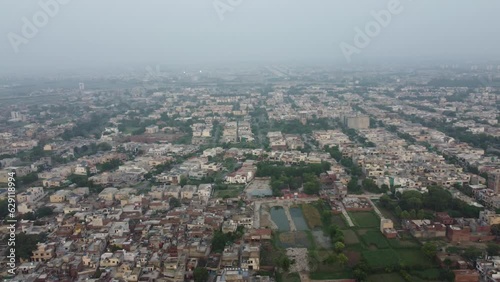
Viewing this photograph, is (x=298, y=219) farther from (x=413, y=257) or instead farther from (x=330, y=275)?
(x=413, y=257)

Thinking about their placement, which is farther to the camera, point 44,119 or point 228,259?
point 44,119

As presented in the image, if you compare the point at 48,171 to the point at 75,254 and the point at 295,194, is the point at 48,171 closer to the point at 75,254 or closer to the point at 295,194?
the point at 75,254

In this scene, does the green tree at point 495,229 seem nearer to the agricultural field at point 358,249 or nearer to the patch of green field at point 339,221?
the agricultural field at point 358,249

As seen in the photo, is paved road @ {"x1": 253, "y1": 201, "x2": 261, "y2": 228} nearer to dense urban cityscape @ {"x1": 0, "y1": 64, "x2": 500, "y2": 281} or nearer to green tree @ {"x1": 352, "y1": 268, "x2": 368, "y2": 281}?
dense urban cityscape @ {"x1": 0, "y1": 64, "x2": 500, "y2": 281}

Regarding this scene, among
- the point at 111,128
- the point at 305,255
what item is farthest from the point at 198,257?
the point at 111,128

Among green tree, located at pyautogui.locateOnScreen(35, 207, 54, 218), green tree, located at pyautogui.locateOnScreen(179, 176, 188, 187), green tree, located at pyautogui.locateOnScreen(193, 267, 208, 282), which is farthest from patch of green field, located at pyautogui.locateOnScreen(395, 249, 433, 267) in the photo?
green tree, located at pyautogui.locateOnScreen(35, 207, 54, 218)

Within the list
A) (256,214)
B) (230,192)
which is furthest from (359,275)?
(230,192)
